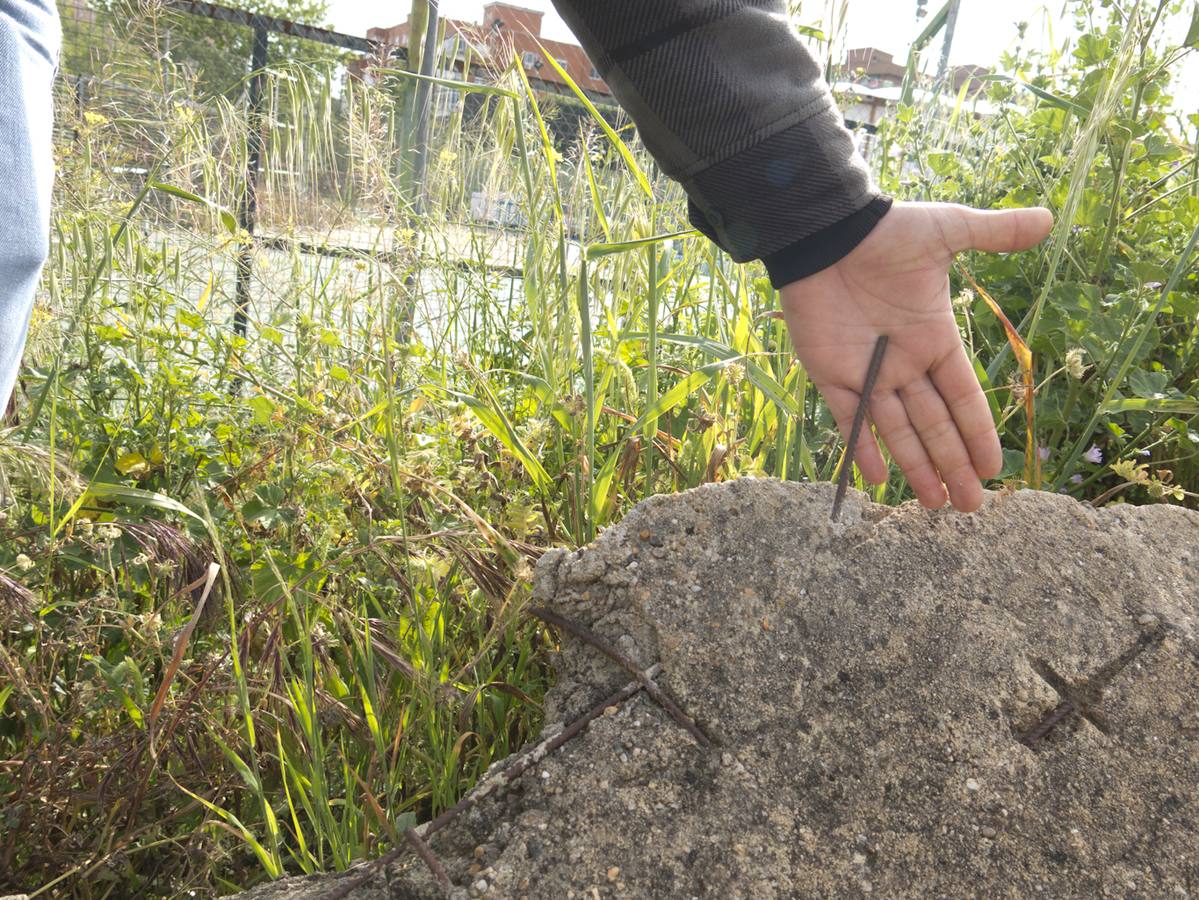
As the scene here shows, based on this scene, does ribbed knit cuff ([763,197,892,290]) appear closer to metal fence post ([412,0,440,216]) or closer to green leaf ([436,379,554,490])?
green leaf ([436,379,554,490])

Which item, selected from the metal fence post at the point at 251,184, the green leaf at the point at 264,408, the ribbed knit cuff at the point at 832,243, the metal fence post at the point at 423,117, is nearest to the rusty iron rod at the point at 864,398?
the ribbed knit cuff at the point at 832,243

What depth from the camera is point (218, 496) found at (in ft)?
5.59

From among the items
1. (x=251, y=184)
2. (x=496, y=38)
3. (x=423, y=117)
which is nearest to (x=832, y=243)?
(x=496, y=38)

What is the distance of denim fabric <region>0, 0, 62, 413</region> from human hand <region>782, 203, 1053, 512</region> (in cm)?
Answer: 90

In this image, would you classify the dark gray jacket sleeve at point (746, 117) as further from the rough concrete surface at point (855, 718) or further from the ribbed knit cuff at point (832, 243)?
the rough concrete surface at point (855, 718)

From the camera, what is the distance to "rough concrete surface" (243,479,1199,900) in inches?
42.4

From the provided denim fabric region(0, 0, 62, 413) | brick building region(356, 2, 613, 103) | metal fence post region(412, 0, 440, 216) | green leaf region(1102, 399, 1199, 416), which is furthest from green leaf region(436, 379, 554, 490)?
metal fence post region(412, 0, 440, 216)

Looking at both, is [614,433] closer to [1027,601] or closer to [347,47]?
[1027,601]

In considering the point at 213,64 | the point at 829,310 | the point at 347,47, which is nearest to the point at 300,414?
the point at 829,310

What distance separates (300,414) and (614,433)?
57 cm

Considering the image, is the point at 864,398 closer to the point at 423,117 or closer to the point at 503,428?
the point at 503,428

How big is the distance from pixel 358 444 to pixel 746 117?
89 centimetres

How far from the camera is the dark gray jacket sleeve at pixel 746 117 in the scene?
1.24 meters

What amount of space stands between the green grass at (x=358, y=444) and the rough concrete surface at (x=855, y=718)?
186mm
